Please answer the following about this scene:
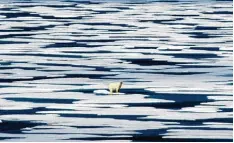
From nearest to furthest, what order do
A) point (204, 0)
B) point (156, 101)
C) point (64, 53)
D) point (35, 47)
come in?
point (156, 101) → point (64, 53) → point (35, 47) → point (204, 0)

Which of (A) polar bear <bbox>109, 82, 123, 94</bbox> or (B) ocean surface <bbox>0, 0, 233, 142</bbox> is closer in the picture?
(B) ocean surface <bbox>0, 0, 233, 142</bbox>

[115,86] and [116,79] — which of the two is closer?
[115,86]

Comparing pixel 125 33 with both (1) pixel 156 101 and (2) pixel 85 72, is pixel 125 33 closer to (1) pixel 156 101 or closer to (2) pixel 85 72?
(2) pixel 85 72

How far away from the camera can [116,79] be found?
11.4 meters

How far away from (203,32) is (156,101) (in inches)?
334

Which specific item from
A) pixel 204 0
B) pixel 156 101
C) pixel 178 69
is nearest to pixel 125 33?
pixel 178 69

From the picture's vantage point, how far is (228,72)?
12.0 m

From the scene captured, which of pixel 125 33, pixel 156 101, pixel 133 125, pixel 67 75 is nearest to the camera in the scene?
pixel 133 125

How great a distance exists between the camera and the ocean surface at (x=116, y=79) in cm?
838

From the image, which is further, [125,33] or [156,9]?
[156,9]

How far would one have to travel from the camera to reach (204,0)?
3152cm

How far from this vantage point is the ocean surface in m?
8.38

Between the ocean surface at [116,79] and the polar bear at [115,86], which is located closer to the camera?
the ocean surface at [116,79]

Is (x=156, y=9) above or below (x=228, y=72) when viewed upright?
above
